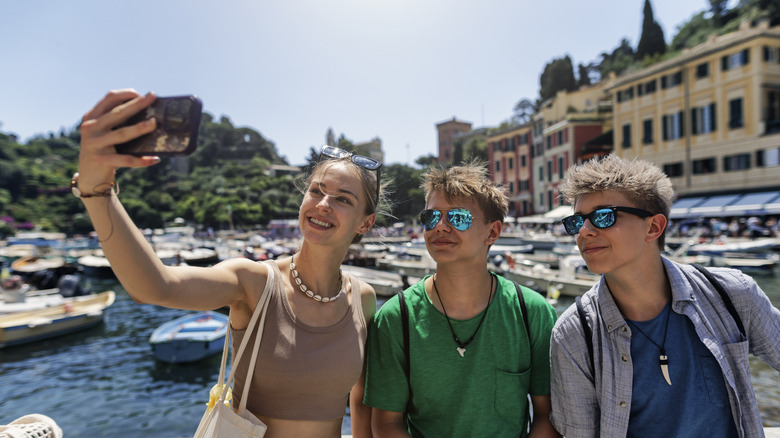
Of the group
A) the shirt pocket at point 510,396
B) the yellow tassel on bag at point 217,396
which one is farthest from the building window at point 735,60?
the yellow tassel on bag at point 217,396

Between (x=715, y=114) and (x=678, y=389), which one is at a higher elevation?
(x=715, y=114)

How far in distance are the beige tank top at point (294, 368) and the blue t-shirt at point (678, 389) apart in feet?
3.97

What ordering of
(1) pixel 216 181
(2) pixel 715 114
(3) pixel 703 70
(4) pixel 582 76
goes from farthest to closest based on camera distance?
(1) pixel 216 181 → (4) pixel 582 76 → (3) pixel 703 70 → (2) pixel 715 114

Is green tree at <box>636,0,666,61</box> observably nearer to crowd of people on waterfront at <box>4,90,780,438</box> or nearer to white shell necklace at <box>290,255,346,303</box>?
crowd of people on waterfront at <box>4,90,780,438</box>

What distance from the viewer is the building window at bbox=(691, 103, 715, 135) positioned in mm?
28391

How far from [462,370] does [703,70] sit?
113ft

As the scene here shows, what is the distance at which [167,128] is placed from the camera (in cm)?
113

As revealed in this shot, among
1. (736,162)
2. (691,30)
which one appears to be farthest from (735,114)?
(691,30)

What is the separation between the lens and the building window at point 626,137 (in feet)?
110

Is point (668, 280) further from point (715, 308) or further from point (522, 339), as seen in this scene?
point (522, 339)

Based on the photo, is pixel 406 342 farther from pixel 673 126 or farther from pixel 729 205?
pixel 673 126

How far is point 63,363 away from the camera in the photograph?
42.9 feet

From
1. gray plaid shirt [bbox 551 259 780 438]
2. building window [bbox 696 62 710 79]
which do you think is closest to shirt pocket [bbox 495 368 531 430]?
gray plaid shirt [bbox 551 259 780 438]

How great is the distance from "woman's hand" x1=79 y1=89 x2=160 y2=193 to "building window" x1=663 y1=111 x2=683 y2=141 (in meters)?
35.7
